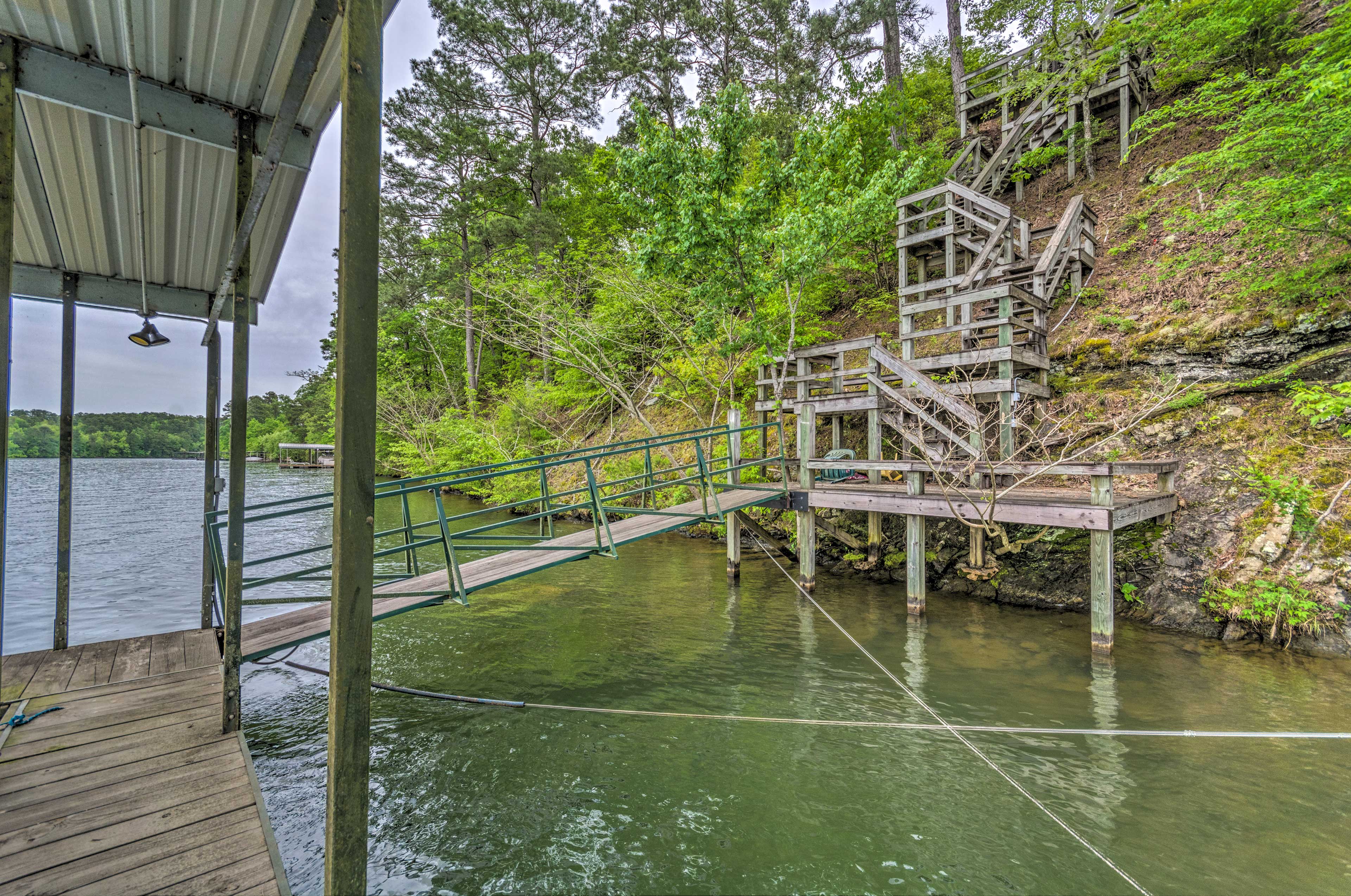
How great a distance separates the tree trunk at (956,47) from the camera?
14.3 meters

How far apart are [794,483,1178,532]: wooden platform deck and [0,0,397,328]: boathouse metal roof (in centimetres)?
627

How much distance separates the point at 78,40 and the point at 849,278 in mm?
14204

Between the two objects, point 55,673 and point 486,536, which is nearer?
point 55,673

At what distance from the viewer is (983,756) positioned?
3779mm

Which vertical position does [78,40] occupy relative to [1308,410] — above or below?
above

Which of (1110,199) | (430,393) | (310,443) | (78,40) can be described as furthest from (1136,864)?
(310,443)

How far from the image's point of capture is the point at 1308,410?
538 cm

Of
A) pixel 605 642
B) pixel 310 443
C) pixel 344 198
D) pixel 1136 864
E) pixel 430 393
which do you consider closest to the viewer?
pixel 344 198

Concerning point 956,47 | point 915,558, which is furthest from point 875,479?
point 956,47

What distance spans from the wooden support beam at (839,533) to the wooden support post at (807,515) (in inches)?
35.5

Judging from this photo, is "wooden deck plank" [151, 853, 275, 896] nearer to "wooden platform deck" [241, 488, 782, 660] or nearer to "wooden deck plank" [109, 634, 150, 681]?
"wooden platform deck" [241, 488, 782, 660]

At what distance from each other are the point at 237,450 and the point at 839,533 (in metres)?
7.71

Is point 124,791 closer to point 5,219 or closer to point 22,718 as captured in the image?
point 22,718

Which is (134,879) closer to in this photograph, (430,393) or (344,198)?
(344,198)
